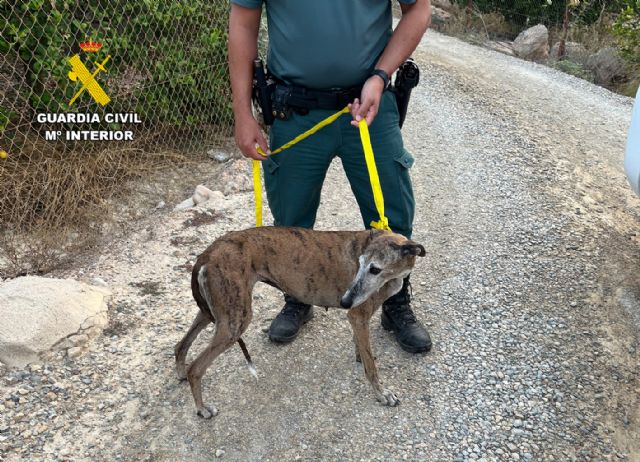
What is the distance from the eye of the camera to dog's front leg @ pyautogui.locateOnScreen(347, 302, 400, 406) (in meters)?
3.41

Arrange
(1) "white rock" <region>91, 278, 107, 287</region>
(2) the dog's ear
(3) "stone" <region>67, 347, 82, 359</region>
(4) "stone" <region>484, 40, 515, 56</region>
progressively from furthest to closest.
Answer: (4) "stone" <region>484, 40, 515, 56</region> → (1) "white rock" <region>91, 278, 107, 287</region> → (3) "stone" <region>67, 347, 82, 359</region> → (2) the dog's ear

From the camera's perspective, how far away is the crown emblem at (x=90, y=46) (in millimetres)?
5367

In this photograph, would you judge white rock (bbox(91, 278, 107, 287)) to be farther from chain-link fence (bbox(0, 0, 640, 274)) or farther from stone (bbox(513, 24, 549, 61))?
stone (bbox(513, 24, 549, 61))

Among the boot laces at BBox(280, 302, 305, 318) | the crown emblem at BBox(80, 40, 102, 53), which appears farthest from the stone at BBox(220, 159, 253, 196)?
the boot laces at BBox(280, 302, 305, 318)

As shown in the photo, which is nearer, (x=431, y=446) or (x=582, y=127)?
(x=431, y=446)

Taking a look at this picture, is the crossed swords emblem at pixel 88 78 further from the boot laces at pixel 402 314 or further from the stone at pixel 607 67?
the stone at pixel 607 67

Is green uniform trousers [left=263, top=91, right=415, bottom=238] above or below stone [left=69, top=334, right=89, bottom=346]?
above

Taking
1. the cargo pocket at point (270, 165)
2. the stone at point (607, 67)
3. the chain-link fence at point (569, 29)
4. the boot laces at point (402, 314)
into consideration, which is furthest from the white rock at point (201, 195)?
the stone at point (607, 67)

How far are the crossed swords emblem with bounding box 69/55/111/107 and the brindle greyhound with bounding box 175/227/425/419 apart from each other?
300cm

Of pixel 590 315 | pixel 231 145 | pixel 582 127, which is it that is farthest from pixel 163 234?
pixel 582 127

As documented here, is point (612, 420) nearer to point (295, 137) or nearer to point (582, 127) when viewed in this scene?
point (295, 137)

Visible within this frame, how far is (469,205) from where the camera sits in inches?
232

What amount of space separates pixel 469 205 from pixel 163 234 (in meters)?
3.01

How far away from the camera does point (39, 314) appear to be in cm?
383
